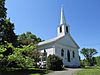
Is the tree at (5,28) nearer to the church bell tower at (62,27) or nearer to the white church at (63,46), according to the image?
the white church at (63,46)

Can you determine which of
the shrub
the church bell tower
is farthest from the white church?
the shrub

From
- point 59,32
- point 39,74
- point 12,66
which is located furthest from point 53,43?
point 39,74

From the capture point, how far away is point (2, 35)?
108 feet

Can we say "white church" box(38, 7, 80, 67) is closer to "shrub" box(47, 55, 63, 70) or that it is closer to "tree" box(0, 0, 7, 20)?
"shrub" box(47, 55, 63, 70)

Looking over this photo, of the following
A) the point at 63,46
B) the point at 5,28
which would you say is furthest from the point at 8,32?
the point at 63,46

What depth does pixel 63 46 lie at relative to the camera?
50.6 m

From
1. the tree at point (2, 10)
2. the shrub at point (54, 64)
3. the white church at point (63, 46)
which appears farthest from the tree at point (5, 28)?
the white church at point (63, 46)

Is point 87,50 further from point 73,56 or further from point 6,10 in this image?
point 6,10

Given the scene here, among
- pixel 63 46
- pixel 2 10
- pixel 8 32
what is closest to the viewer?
pixel 2 10

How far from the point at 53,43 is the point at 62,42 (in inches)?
118

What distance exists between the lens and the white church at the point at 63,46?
48844mm

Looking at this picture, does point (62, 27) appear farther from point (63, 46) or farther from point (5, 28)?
point (5, 28)

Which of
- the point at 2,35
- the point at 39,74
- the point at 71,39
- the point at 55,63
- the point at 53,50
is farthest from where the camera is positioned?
the point at 71,39

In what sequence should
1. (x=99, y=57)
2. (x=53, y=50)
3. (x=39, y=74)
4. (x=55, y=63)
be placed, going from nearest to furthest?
(x=39, y=74), (x=55, y=63), (x=53, y=50), (x=99, y=57)
